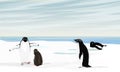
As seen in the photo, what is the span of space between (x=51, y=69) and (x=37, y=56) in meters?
2.69

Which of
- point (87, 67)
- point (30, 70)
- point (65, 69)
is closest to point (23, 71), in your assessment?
point (30, 70)

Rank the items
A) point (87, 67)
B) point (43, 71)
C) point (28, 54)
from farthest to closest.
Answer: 1. point (28, 54)
2. point (87, 67)
3. point (43, 71)

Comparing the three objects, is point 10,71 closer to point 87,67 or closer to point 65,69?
point 65,69

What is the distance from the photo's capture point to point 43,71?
848 inches

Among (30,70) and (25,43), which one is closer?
(30,70)

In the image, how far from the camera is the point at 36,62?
24594mm

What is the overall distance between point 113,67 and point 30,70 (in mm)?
4892

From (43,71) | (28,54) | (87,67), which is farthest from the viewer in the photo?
(28,54)

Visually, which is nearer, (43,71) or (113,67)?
(43,71)

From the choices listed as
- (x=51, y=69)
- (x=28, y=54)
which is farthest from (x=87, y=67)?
(x=28, y=54)

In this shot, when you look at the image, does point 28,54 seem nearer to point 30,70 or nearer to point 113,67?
point 30,70

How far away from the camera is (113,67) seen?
23.6 metres

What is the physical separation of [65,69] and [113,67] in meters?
2.96

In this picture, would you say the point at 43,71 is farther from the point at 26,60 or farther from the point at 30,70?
the point at 26,60
